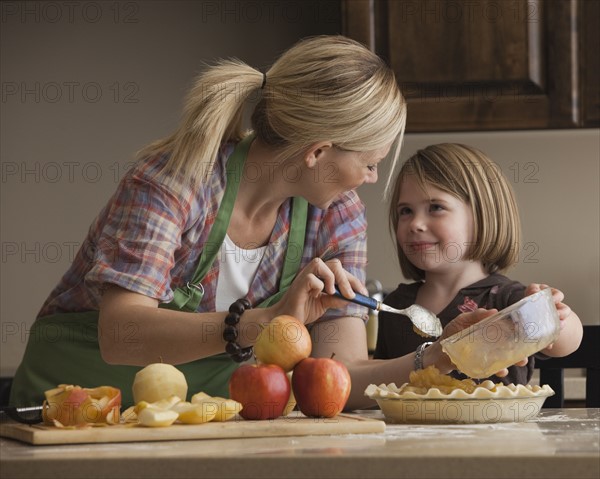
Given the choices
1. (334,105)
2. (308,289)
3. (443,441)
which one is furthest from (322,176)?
(443,441)

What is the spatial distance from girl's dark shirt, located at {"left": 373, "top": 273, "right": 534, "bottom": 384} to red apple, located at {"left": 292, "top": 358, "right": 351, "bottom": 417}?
2.27 ft

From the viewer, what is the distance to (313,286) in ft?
4.31

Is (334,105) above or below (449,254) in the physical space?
above

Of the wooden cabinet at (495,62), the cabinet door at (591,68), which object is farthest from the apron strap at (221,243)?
the cabinet door at (591,68)

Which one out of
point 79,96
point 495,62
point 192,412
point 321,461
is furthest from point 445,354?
point 79,96

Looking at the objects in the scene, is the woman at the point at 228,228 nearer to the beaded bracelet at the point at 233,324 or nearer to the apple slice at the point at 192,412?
the beaded bracelet at the point at 233,324

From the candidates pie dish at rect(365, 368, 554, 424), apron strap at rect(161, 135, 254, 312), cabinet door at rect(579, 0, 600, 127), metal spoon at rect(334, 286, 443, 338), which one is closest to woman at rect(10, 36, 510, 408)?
apron strap at rect(161, 135, 254, 312)

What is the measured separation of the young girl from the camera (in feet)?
6.15

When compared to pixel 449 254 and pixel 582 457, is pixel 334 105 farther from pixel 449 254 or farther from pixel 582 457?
pixel 582 457

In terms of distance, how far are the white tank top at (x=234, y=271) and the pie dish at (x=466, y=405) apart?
0.48 meters

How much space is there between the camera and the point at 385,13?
2.54 m

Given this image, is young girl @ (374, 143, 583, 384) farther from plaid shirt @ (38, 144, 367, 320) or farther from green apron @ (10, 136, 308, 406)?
green apron @ (10, 136, 308, 406)

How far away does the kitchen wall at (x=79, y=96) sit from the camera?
10.1ft

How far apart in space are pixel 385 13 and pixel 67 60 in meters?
1.14
